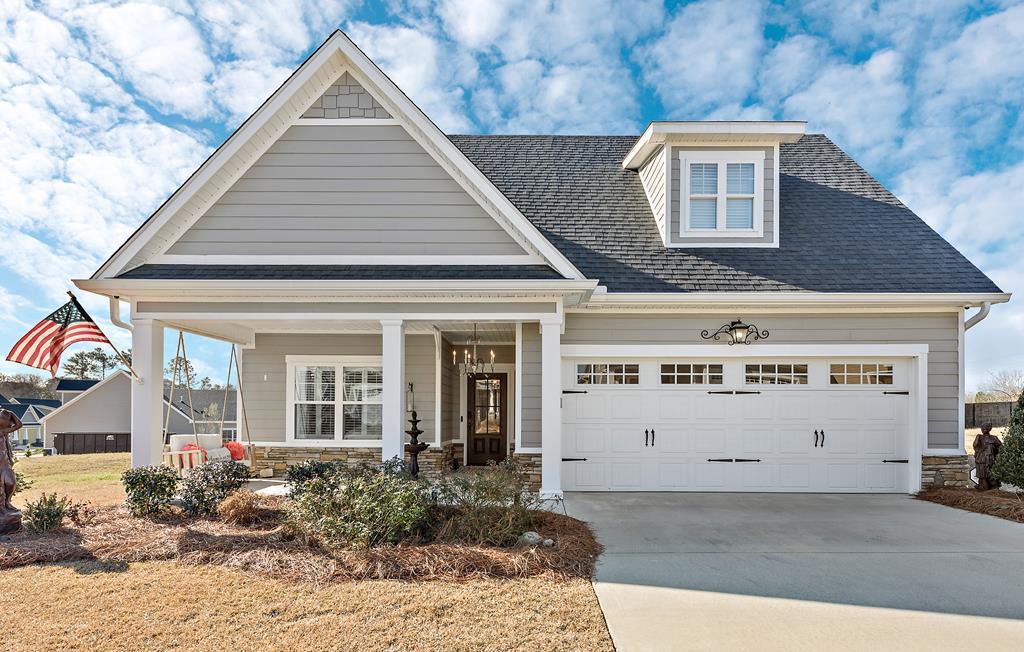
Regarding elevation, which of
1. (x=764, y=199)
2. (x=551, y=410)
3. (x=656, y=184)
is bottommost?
(x=551, y=410)

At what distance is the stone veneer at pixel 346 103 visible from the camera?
8.64 metres

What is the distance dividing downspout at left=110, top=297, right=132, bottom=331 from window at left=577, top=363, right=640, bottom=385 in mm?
6436

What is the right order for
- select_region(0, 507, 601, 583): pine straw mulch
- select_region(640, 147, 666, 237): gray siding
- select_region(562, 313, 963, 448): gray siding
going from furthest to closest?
select_region(640, 147, 666, 237): gray siding → select_region(562, 313, 963, 448): gray siding → select_region(0, 507, 601, 583): pine straw mulch

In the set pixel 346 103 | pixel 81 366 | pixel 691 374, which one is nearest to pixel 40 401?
pixel 81 366

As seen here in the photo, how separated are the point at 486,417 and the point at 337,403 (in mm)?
3162

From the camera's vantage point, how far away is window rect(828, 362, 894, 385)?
9688mm

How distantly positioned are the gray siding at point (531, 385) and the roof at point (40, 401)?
46.6 meters

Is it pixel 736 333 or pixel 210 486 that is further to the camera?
pixel 736 333

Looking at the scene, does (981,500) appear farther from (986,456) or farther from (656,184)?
(656,184)

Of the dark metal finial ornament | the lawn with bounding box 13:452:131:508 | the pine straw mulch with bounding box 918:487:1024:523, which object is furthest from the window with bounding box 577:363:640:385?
the lawn with bounding box 13:452:131:508

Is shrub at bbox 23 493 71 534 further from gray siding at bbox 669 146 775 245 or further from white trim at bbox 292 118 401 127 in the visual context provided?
gray siding at bbox 669 146 775 245

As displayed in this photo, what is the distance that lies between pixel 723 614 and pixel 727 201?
7.63m

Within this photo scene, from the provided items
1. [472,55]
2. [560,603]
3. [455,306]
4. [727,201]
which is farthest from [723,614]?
[472,55]

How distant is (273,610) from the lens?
14.5 feet
